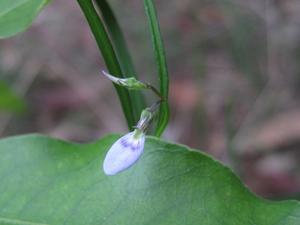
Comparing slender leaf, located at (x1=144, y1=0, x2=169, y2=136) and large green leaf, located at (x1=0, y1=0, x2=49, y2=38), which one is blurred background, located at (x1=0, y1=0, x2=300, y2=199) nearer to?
large green leaf, located at (x1=0, y1=0, x2=49, y2=38)

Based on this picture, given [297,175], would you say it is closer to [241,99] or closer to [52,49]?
[241,99]

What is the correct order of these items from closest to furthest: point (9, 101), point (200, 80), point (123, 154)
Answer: point (123, 154)
point (9, 101)
point (200, 80)

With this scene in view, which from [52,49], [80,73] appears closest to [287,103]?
[80,73]

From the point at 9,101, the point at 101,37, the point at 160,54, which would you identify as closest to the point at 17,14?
the point at 101,37

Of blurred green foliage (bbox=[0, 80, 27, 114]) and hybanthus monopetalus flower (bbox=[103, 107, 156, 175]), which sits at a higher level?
hybanthus monopetalus flower (bbox=[103, 107, 156, 175])

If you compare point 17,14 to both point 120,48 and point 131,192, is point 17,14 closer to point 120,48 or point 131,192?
point 120,48

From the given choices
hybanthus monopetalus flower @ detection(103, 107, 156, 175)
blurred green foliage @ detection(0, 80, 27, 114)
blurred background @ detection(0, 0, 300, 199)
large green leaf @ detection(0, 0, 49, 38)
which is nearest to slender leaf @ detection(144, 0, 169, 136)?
hybanthus monopetalus flower @ detection(103, 107, 156, 175)
